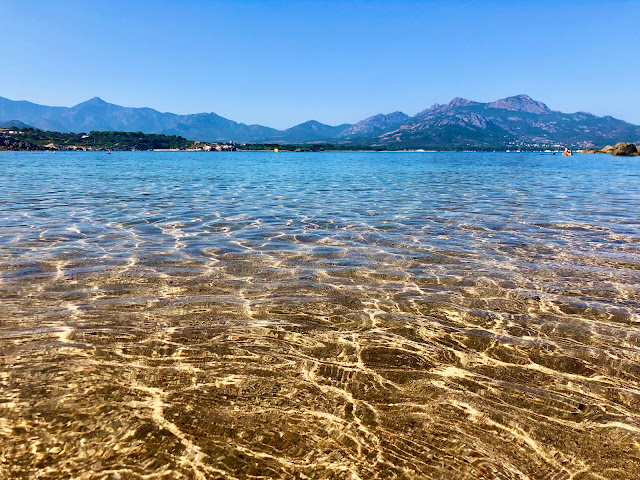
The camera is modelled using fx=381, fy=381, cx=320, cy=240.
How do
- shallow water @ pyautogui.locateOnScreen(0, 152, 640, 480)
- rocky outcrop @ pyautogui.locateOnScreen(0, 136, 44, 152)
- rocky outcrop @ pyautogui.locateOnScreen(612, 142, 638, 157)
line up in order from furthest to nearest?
Result: rocky outcrop @ pyautogui.locateOnScreen(0, 136, 44, 152) → rocky outcrop @ pyautogui.locateOnScreen(612, 142, 638, 157) → shallow water @ pyautogui.locateOnScreen(0, 152, 640, 480)

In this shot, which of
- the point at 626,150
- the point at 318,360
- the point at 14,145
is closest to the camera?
the point at 318,360

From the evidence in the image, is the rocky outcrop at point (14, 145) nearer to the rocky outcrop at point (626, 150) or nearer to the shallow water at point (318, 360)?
Answer: the shallow water at point (318, 360)

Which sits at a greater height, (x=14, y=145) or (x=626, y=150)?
(x=14, y=145)

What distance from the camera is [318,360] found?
5781 millimetres

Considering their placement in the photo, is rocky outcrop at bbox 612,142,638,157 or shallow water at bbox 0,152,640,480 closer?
shallow water at bbox 0,152,640,480

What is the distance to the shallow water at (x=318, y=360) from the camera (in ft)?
13.1

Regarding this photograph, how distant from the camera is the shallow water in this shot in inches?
157

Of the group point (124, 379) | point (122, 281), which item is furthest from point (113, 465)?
point (122, 281)

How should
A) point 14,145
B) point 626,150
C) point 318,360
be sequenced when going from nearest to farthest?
point 318,360 < point 626,150 < point 14,145

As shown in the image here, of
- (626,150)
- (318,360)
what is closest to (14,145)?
(318,360)

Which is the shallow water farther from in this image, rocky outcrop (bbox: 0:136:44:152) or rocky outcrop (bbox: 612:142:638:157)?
rocky outcrop (bbox: 0:136:44:152)

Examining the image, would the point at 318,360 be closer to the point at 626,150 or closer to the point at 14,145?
the point at 626,150

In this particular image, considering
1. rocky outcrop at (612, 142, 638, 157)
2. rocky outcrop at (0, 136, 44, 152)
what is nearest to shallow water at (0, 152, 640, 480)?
rocky outcrop at (612, 142, 638, 157)

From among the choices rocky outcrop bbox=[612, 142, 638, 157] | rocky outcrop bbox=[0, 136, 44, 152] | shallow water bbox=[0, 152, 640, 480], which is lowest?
shallow water bbox=[0, 152, 640, 480]
